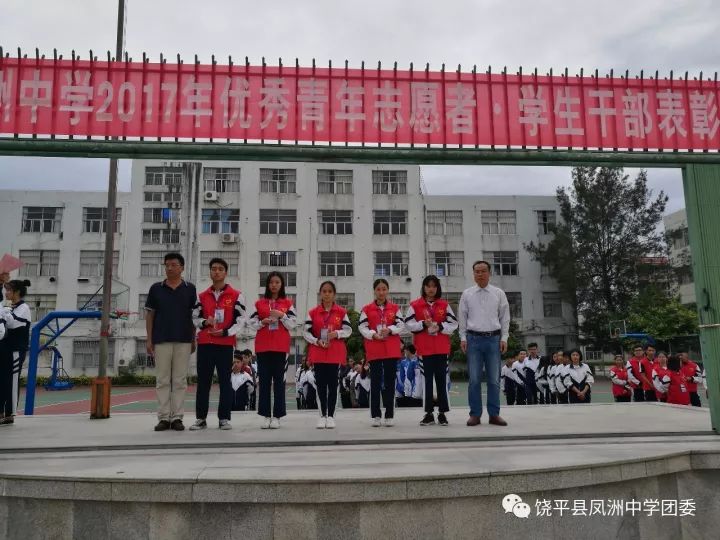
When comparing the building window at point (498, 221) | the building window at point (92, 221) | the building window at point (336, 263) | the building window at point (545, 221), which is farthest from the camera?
the building window at point (545, 221)

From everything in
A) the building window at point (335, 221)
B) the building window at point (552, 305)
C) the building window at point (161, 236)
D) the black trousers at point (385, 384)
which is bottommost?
the black trousers at point (385, 384)

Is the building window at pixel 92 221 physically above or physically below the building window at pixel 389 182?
below

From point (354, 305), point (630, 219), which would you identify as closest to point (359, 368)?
point (354, 305)

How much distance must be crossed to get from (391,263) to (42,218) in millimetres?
21310

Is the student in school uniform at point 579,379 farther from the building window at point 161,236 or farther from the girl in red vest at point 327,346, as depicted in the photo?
the building window at point 161,236

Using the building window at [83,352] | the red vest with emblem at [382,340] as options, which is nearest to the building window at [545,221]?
the building window at [83,352]

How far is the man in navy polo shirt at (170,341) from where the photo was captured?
6094 mm

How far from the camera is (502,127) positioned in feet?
19.4

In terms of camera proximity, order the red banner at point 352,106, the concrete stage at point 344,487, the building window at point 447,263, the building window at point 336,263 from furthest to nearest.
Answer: the building window at point 447,263, the building window at point 336,263, the red banner at point 352,106, the concrete stage at point 344,487

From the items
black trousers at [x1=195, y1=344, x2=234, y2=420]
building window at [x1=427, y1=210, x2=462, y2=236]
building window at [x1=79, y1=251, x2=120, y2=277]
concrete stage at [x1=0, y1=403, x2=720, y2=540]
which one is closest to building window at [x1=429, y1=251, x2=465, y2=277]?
building window at [x1=427, y1=210, x2=462, y2=236]

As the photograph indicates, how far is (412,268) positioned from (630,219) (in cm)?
1458

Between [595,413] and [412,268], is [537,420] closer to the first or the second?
[595,413]

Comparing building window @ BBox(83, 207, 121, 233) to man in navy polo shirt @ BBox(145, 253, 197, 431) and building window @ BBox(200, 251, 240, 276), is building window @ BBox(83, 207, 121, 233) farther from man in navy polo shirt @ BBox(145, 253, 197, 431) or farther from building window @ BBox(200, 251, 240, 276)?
man in navy polo shirt @ BBox(145, 253, 197, 431)

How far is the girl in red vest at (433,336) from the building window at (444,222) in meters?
28.9
